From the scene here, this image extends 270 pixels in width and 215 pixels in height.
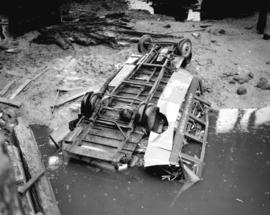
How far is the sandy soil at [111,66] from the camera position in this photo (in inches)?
379

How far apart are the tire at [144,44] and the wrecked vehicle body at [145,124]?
5.89 feet

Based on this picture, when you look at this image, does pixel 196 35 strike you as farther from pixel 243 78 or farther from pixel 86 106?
pixel 86 106

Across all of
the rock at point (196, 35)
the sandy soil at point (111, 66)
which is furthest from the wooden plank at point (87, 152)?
the rock at point (196, 35)

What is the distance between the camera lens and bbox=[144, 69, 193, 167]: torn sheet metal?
21.8 ft

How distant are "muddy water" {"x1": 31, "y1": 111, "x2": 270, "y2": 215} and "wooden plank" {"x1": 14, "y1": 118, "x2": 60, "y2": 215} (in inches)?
24.0

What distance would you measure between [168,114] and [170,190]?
1886mm

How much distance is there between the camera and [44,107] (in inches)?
370

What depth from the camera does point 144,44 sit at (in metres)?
11.2

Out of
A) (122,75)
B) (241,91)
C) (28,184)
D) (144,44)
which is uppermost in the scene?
(144,44)

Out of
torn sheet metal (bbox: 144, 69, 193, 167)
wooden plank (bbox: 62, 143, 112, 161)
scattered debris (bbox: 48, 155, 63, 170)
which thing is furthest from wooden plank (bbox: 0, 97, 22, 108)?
torn sheet metal (bbox: 144, 69, 193, 167)

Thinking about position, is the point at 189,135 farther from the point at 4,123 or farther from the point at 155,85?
the point at 4,123

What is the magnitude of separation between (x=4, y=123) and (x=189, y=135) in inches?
205

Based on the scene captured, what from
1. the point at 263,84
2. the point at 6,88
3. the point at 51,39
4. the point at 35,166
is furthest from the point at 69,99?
the point at 263,84

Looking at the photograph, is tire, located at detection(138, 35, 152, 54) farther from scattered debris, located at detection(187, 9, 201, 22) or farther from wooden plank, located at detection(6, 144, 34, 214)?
scattered debris, located at detection(187, 9, 201, 22)
